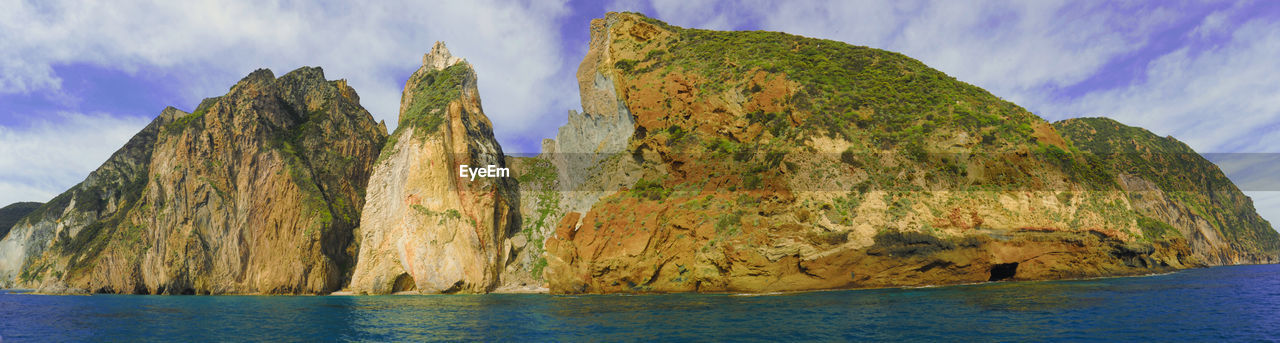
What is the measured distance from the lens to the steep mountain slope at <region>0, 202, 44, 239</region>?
117m

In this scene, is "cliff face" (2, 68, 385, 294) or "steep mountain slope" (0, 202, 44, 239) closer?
"cliff face" (2, 68, 385, 294)

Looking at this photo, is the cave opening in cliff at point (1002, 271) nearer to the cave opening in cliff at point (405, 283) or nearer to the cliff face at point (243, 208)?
the cave opening in cliff at point (405, 283)

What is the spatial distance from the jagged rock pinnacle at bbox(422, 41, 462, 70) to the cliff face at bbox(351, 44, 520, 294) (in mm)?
13284

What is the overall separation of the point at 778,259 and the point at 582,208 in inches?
1108

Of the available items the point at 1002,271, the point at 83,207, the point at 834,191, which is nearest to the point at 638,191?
the point at 834,191

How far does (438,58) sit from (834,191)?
62282 mm

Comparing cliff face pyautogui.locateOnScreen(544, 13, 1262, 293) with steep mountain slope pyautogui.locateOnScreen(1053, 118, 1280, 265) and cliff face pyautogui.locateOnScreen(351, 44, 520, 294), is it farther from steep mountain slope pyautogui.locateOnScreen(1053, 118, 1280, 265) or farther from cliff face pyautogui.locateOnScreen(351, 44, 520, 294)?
steep mountain slope pyautogui.locateOnScreen(1053, 118, 1280, 265)

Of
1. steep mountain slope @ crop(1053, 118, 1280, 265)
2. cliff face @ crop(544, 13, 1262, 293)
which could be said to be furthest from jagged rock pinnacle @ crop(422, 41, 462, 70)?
steep mountain slope @ crop(1053, 118, 1280, 265)

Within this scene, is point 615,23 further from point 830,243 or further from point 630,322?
point 630,322

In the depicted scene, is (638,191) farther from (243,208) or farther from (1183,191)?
(1183,191)

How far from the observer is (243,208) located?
6744 centimetres

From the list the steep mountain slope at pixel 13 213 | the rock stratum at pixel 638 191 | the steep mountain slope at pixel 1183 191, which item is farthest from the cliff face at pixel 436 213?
the steep mountain slope at pixel 13 213

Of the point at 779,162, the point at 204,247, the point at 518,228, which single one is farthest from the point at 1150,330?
the point at 204,247

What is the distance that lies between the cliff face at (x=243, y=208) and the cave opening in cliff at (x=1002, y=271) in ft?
216
